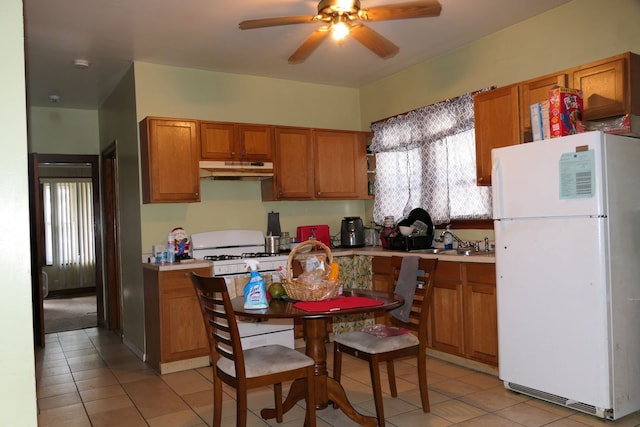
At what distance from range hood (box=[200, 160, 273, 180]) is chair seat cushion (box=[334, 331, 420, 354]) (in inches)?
83.7

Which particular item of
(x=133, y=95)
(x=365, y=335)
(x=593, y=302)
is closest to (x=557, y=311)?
(x=593, y=302)

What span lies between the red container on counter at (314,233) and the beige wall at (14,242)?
3881 millimetres

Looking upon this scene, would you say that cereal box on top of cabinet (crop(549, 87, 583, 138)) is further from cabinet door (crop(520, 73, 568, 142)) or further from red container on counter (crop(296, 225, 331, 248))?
red container on counter (crop(296, 225, 331, 248))

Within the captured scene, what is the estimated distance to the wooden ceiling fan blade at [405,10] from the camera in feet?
9.03

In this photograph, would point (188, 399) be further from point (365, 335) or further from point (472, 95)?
point (472, 95)

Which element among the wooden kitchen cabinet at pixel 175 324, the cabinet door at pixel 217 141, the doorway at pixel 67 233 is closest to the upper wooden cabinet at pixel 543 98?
the cabinet door at pixel 217 141

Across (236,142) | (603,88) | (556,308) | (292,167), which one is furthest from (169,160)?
(603,88)

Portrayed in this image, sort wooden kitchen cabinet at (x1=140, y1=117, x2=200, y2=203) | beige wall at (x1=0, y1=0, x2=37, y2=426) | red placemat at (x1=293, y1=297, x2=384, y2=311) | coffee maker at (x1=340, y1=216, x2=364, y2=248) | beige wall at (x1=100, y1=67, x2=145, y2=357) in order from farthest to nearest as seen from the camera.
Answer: coffee maker at (x1=340, y1=216, x2=364, y2=248)
beige wall at (x1=100, y1=67, x2=145, y2=357)
wooden kitchen cabinet at (x1=140, y1=117, x2=200, y2=203)
red placemat at (x1=293, y1=297, x2=384, y2=311)
beige wall at (x1=0, y1=0, x2=37, y2=426)

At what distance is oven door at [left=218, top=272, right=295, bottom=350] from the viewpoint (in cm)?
420

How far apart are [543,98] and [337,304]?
7.18 feet

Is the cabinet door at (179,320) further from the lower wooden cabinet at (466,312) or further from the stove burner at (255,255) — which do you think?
the lower wooden cabinet at (466,312)

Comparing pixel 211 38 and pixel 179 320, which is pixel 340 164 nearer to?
pixel 211 38

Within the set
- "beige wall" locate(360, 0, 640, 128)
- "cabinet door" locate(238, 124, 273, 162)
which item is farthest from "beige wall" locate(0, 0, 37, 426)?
"beige wall" locate(360, 0, 640, 128)

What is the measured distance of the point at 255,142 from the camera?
15.8 feet
